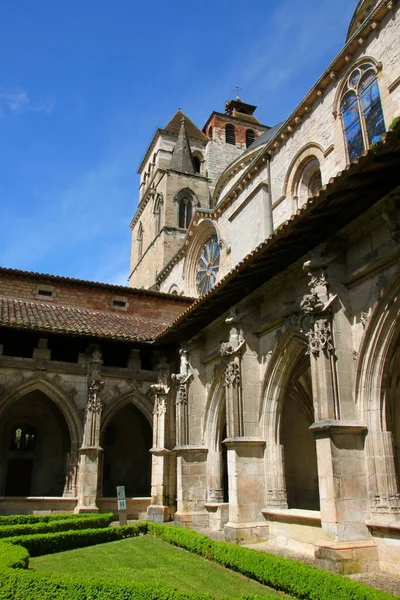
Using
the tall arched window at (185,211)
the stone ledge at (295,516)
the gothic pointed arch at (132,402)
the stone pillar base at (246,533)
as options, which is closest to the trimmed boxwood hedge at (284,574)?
the stone pillar base at (246,533)

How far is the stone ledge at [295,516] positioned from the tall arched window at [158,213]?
26931 mm

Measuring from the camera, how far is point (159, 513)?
1385 centimetres

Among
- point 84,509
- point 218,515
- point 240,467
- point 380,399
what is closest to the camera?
point 380,399

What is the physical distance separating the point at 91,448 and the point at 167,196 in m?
23.3

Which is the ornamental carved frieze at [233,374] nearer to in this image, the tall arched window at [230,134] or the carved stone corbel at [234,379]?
the carved stone corbel at [234,379]

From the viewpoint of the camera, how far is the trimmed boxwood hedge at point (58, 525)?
1087 cm

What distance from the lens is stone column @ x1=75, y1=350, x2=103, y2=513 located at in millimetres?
13984

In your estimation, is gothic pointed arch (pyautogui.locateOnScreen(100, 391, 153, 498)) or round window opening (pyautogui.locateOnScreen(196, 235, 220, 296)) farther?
round window opening (pyautogui.locateOnScreen(196, 235, 220, 296))

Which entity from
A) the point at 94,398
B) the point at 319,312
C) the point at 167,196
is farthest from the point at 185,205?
the point at 319,312

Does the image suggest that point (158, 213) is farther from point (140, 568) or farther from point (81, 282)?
point (140, 568)

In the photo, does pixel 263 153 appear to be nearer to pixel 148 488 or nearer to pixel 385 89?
pixel 385 89

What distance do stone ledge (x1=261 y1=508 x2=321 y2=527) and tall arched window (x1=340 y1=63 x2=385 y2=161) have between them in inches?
373

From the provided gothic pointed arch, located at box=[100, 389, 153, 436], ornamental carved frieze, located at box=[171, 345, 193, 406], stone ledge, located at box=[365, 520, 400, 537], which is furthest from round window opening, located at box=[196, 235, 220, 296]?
stone ledge, located at box=[365, 520, 400, 537]

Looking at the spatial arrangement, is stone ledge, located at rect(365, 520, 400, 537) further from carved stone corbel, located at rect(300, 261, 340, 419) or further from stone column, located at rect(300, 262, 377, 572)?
carved stone corbel, located at rect(300, 261, 340, 419)
